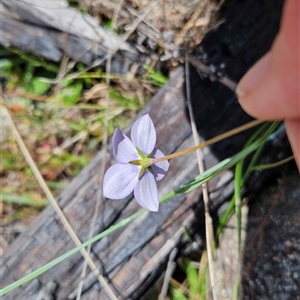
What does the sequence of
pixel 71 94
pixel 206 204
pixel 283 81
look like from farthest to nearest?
pixel 71 94, pixel 206 204, pixel 283 81

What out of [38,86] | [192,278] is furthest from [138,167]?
[38,86]

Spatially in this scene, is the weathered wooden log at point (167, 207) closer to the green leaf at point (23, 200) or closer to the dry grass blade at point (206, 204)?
the dry grass blade at point (206, 204)

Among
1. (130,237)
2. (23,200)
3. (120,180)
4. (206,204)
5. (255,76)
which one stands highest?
(255,76)

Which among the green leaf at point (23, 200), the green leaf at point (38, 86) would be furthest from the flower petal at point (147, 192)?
the green leaf at point (38, 86)

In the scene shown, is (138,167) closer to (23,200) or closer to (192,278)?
(192,278)

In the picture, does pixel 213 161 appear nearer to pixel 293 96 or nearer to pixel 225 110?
pixel 225 110

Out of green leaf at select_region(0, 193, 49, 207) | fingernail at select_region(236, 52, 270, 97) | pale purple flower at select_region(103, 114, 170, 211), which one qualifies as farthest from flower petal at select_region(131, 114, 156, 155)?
green leaf at select_region(0, 193, 49, 207)

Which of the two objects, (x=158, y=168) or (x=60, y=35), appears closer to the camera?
(x=158, y=168)
